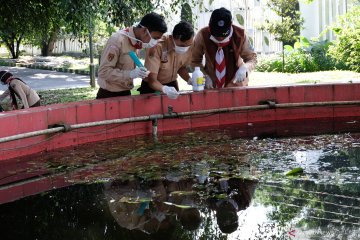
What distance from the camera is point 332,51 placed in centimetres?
1795

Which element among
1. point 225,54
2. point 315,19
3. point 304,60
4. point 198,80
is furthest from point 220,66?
point 315,19

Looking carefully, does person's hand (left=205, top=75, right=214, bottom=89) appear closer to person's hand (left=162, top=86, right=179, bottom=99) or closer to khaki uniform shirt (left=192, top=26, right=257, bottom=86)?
khaki uniform shirt (left=192, top=26, right=257, bottom=86)

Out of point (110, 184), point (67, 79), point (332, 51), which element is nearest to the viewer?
point (110, 184)

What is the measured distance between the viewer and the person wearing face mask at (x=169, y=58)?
7391 millimetres

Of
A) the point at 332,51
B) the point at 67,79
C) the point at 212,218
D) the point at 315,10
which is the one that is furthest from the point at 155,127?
the point at 315,10

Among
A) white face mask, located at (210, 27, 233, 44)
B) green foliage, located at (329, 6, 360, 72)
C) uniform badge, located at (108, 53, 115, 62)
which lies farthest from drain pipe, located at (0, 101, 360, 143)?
green foliage, located at (329, 6, 360, 72)

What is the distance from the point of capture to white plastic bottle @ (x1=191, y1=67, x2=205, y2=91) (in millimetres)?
8008

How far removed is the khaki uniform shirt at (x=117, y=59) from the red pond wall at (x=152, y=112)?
291 mm

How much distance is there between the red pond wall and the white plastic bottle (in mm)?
86

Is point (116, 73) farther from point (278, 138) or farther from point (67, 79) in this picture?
point (67, 79)

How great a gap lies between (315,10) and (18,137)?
18328 mm

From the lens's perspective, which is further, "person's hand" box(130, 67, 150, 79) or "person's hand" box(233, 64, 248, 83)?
"person's hand" box(233, 64, 248, 83)

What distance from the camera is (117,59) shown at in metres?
7.43

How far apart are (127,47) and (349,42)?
10699mm
